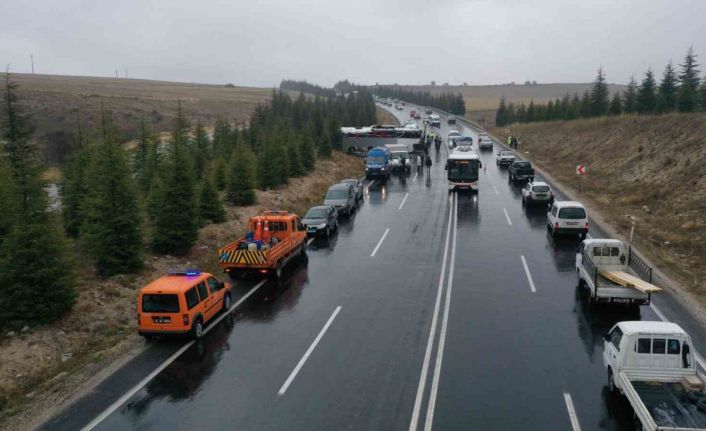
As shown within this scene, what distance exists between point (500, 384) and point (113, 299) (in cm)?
1332

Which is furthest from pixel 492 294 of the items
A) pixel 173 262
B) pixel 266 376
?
pixel 173 262

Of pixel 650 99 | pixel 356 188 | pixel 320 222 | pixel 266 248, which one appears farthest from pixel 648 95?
pixel 266 248

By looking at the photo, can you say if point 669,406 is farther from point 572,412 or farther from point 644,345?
point 572,412

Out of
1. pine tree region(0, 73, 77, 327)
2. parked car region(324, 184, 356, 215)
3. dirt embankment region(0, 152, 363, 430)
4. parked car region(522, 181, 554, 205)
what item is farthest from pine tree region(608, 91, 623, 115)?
pine tree region(0, 73, 77, 327)

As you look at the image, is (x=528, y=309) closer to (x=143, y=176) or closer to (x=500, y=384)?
(x=500, y=384)

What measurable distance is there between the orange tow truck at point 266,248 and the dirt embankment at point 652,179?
15.7 meters

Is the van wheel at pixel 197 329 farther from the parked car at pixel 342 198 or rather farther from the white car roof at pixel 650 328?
the parked car at pixel 342 198

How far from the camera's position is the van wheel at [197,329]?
637 inches

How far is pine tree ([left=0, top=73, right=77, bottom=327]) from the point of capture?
52.6 feet

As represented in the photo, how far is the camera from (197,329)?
16.4 metres

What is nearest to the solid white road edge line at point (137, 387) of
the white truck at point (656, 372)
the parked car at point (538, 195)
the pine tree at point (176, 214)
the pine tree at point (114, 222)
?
the pine tree at point (114, 222)

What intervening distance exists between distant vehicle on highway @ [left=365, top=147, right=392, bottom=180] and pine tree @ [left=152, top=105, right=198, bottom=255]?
28.0 m

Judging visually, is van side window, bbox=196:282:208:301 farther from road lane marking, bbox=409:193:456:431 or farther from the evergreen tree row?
the evergreen tree row

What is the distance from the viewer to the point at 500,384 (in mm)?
13102
